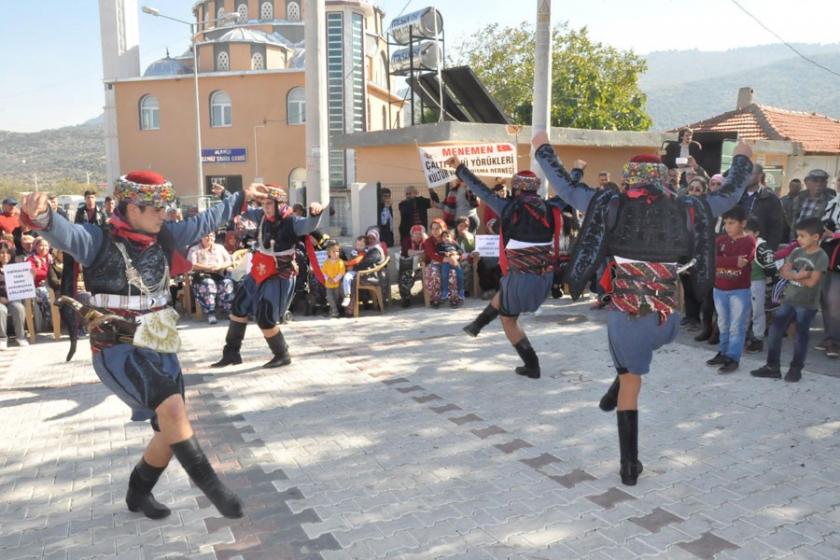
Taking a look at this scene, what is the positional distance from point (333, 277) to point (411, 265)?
1403mm

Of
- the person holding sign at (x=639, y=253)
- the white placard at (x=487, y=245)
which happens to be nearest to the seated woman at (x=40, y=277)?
the white placard at (x=487, y=245)

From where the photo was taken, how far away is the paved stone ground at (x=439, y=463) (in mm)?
3639

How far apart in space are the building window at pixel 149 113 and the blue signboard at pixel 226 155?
3225 mm

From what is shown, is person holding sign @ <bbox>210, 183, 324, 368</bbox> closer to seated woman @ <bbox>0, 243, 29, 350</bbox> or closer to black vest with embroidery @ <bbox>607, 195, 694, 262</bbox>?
black vest with embroidery @ <bbox>607, 195, 694, 262</bbox>

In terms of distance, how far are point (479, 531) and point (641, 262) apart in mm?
1822

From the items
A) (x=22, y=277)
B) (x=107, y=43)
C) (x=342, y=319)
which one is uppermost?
(x=107, y=43)

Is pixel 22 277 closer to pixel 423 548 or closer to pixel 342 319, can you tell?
pixel 342 319

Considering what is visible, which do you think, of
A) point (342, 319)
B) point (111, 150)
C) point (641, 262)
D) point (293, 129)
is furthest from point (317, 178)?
point (111, 150)

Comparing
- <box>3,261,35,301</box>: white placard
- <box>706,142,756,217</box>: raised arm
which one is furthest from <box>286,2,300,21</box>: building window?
<box>706,142,756,217</box>: raised arm

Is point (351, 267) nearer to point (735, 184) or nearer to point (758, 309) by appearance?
point (758, 309)

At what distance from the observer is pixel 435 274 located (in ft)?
35.6

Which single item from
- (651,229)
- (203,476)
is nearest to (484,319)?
(651,229)

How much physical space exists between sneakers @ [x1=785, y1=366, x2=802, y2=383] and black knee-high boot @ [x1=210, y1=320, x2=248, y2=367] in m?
5.35

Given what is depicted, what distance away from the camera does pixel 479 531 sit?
370cm
